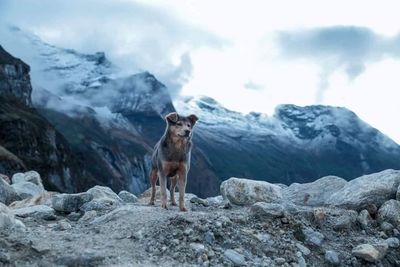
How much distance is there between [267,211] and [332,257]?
2129mm

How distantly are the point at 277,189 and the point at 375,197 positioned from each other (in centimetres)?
320

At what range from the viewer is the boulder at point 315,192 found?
20.9 m

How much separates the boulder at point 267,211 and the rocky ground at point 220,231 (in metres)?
0.03

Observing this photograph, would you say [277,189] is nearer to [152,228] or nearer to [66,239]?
[152,228]

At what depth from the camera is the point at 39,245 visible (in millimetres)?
12602

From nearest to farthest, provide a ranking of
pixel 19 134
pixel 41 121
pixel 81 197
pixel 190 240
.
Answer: pixel 190 240, pixel 81 197, pixel 19 134, pixel 41 121

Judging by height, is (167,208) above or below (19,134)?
above

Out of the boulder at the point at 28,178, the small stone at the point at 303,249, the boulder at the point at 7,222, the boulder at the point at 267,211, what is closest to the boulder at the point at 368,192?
the boulder at the point at 267,211

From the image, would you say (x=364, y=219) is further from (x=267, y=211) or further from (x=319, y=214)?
(x=267, y=211)

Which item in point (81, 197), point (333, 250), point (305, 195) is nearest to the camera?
point (333, 250)

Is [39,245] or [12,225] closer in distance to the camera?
[39,245]

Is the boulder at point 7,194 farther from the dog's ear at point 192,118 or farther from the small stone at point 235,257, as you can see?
the small stone at point 235,257

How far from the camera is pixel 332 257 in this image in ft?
47.8

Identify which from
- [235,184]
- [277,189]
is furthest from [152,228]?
[277,189]
